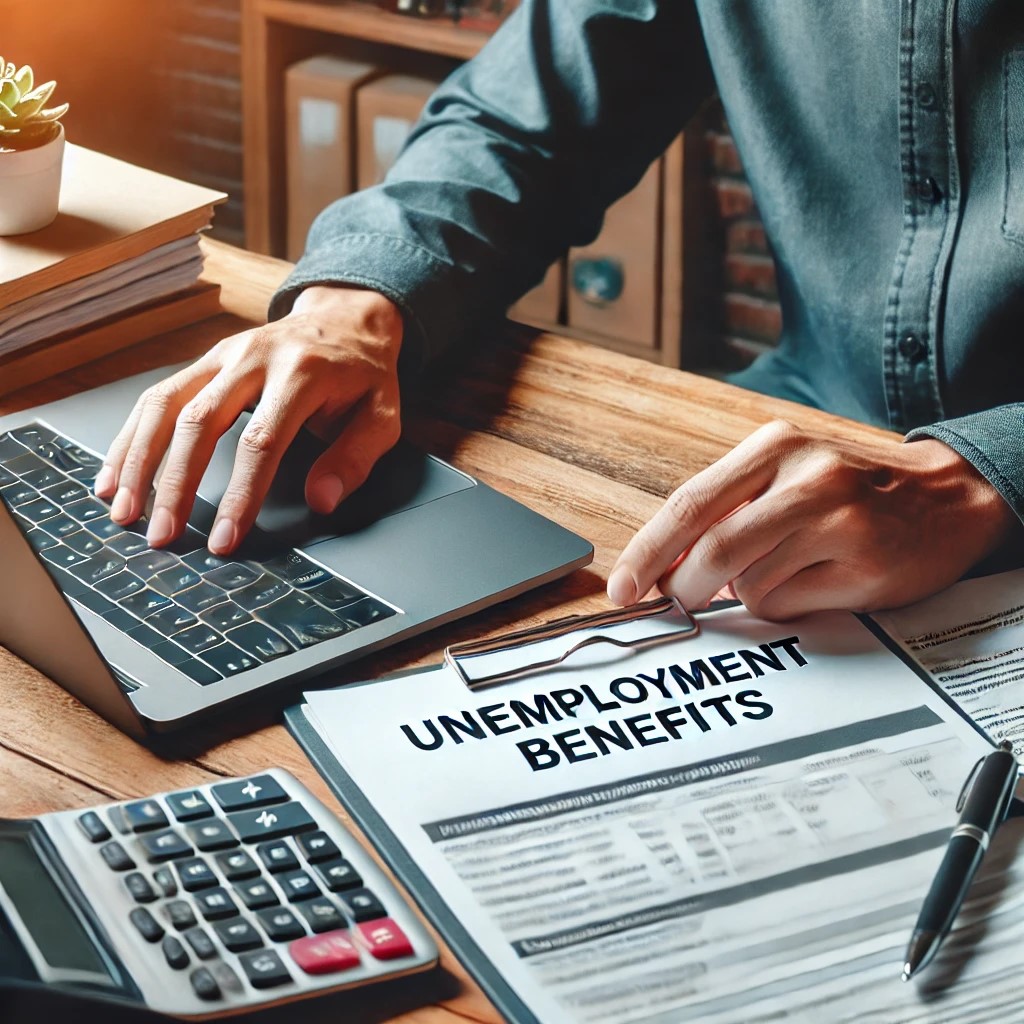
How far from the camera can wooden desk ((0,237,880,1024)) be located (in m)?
0.61

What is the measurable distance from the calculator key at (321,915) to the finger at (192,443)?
307 millimetres

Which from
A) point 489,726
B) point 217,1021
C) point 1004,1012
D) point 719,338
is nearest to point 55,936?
→ point 217,1021

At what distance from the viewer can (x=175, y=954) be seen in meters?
0.48

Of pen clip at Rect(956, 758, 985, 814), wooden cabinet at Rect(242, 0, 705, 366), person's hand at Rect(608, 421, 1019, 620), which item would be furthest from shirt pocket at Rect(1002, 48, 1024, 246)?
wooden cabinet at Rect(242, 0, 705, 366)

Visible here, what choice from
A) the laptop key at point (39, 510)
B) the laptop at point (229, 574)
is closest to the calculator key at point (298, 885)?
the laptop at point (229, 574)

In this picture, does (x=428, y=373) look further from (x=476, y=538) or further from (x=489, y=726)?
(x=489, y=726)

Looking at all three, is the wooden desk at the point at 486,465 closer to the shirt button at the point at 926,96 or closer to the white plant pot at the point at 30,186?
the white plant pot at the point at 30,186

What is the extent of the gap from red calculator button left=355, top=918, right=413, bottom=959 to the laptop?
17 centimetres

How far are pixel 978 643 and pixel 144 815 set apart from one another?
438mm

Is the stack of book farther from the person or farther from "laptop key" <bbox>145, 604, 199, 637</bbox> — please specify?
"laptop key" <bbox>145, 604, 199, 637</bbox>

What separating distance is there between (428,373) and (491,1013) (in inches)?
23.9

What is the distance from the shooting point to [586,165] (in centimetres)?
121

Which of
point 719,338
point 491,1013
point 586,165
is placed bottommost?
point 719,338

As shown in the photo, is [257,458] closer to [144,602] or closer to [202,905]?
[144,602]
